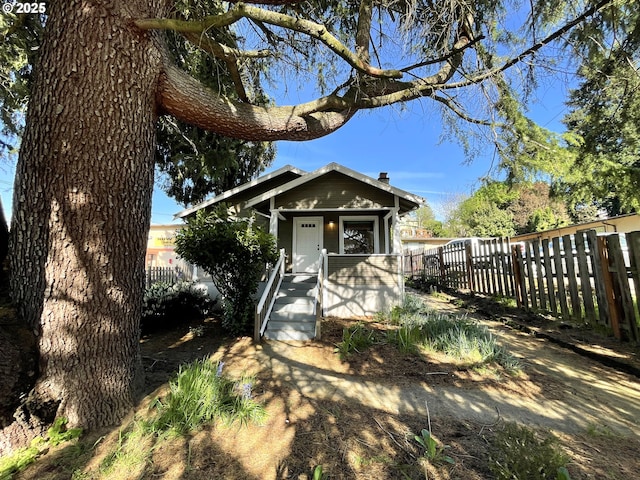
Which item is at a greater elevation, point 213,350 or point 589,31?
point 589,31

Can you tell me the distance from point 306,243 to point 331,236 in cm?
99

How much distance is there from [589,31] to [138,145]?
6.22 metres

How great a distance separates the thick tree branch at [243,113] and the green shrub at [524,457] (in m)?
3.53

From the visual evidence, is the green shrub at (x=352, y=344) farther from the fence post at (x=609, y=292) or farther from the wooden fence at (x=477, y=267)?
the wooden fence at (x=477, y=267)

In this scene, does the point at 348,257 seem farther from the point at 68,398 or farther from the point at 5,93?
the point at 5,93

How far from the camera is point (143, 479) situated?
204cm

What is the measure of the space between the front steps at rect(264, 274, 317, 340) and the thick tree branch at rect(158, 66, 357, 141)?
161 inches

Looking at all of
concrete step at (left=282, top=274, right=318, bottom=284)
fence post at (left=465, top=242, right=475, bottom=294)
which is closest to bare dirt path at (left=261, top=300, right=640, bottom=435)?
concrete step at (left=282, top=274, right=318, bottom=284)

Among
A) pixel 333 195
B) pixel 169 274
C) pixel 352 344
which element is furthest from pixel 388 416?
pixel 169 274

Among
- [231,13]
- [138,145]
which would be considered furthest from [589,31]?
[138,145]

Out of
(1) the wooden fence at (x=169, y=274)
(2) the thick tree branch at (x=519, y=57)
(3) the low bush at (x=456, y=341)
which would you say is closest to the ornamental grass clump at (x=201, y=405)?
(3) the low bush at (x=456, y=341)

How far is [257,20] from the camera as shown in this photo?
299cm

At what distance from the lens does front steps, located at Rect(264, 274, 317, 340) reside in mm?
6309

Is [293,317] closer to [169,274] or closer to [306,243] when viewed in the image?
[306,243]
